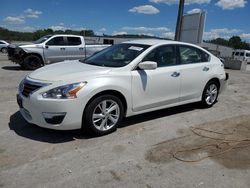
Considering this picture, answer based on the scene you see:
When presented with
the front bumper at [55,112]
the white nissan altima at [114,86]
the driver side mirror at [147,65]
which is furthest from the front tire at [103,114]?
the driver side mirror at [147,65]

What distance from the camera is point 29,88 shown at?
413 centimetres

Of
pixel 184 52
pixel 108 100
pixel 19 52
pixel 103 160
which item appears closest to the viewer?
pixel 103 160

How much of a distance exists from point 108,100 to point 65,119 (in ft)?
2.48

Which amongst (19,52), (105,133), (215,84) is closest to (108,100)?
(105,133)

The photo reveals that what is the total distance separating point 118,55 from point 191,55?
171cm

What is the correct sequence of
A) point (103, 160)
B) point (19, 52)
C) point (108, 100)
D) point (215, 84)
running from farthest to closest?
point (19, 52)
point (215, 84)
point (108, 100)
point (103, 160)

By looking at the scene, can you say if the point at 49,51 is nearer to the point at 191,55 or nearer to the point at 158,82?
the point at 191,55

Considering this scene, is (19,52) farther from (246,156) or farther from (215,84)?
(246,156)

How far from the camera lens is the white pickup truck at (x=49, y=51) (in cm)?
1225

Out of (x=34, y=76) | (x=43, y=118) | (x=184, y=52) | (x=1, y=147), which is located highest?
(x=184, y=52)

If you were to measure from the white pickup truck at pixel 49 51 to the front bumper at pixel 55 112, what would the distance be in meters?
8.89

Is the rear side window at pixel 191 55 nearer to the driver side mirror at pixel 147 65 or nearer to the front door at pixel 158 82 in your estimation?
the front door at pixel 158 82

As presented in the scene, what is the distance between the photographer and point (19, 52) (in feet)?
40.1

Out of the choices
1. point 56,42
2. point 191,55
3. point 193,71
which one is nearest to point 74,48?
point 56,42
